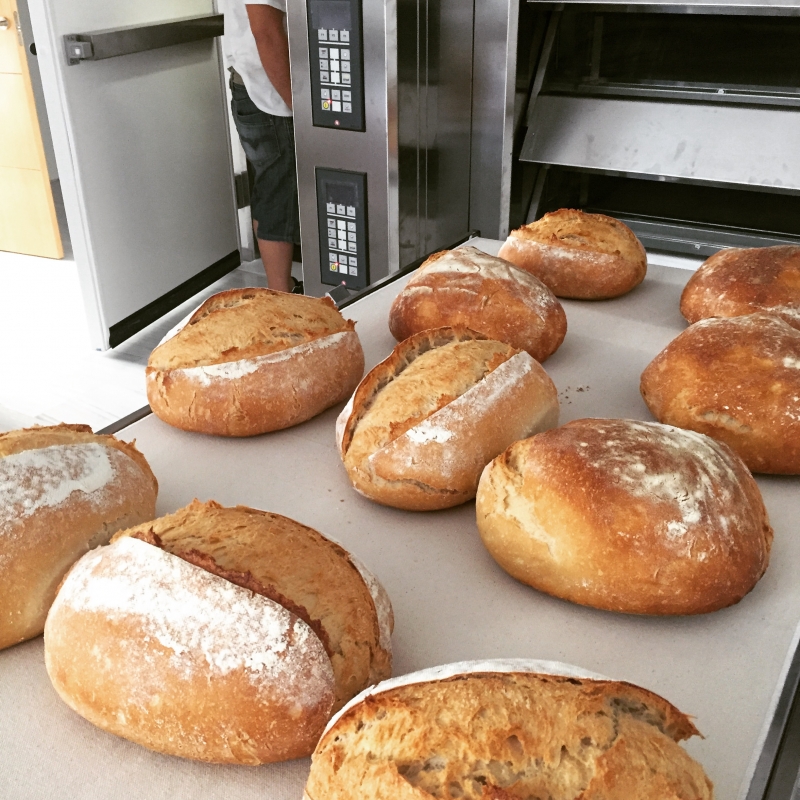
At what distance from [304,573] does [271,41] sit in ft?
8.19

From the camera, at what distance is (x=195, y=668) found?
0.74 m

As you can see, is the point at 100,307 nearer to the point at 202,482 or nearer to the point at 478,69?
the point at 478,69

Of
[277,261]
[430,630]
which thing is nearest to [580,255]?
[430,630]

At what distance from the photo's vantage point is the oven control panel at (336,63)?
6.81 ft

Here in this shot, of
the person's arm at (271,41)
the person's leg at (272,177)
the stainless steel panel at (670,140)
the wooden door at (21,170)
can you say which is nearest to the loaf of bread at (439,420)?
the stainless steel panel at (670,140)

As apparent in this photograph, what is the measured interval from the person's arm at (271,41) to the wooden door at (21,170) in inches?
81.7

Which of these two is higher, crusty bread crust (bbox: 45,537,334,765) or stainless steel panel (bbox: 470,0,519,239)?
stainless steel panel (bbox: 470,0,519,239)

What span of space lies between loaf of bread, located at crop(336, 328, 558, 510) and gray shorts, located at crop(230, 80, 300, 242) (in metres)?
2.26

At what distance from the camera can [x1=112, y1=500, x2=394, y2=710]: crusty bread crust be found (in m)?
0.79

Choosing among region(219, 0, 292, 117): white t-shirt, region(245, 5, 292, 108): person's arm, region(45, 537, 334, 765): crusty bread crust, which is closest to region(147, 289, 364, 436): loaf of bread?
region(45, 537, 334, 765): crusty bread crust

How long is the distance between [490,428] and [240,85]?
107 inches

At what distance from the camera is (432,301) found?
1.51 metres

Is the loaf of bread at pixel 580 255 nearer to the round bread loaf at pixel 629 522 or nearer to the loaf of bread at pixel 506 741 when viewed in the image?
the round bread loaf at pixel 629 522

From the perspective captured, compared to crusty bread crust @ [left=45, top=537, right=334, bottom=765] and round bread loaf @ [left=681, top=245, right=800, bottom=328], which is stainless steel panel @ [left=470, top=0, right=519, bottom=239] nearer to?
round bread loaf @ [left=681, top=245, right=800, bottom=328]
